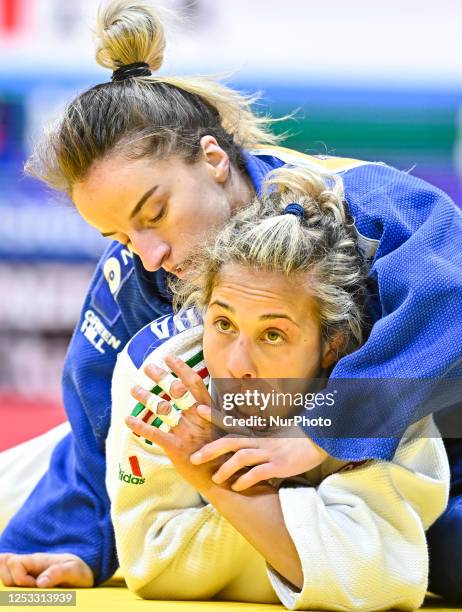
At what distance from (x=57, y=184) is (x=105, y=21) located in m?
0.52

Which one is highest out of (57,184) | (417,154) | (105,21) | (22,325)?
(105,21)

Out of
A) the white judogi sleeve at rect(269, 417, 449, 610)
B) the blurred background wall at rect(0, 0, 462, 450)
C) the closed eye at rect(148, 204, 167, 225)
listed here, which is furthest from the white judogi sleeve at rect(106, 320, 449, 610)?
the blurred background wall at rect(0, 0, 462, 450)

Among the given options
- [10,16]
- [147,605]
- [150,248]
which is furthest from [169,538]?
[10,16]

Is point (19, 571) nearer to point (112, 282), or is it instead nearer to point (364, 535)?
point (112, 282)

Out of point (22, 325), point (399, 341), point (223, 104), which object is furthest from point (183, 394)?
point (22, 325)

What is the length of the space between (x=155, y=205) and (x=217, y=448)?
85 cm

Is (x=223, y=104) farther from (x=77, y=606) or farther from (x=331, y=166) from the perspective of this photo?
(x=77, y=606)

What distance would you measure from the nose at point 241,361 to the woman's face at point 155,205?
48 cm

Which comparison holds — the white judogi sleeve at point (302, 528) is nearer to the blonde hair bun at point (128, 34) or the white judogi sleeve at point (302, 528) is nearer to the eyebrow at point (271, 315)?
the eyebrow at point (271, 315)

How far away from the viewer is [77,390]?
3.41 meters

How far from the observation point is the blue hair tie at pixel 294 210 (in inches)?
107

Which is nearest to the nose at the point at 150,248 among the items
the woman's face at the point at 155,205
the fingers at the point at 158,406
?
the woman's face at the point at 155,205

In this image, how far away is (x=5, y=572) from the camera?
10.3 feet

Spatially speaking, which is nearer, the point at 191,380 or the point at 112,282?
the point at 191,380
